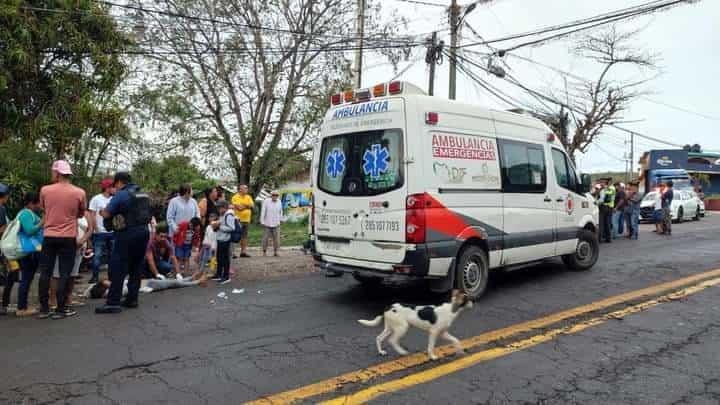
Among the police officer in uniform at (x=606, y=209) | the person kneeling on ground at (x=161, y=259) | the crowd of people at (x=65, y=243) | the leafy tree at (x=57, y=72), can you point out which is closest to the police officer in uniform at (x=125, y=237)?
the crowd of people at (x=65, y=243)

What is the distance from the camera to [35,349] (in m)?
4.44

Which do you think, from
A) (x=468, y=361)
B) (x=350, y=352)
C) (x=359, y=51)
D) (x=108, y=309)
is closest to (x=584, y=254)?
(x=468, y=361)

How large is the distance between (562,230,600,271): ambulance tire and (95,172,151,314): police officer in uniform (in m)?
6.84

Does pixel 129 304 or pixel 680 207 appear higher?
pixel 680 207

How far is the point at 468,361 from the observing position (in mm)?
4121

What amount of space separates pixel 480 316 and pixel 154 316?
3.84 metres

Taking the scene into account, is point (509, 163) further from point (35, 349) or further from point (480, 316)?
point (35, 349)

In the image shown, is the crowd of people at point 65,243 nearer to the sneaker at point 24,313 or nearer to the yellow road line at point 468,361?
the sneaker at point 24,313

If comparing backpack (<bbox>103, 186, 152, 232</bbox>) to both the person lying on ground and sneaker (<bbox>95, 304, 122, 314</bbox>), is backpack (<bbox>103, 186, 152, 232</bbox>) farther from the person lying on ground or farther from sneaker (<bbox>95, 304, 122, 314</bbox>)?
the person lying on ground

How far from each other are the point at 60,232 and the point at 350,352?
365 centimetres

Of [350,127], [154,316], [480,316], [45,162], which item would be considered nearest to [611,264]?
[480,316]

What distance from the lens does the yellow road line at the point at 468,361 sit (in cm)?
345

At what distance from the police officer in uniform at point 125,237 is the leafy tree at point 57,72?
10.8 feet

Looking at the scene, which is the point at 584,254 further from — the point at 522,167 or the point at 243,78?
the point at 243,78
